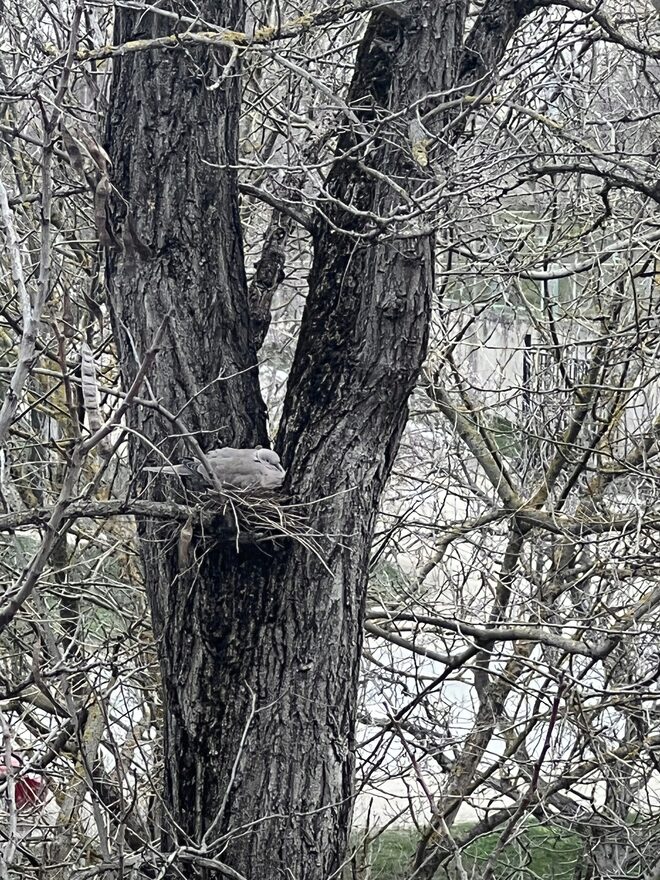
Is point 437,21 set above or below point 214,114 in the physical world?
above

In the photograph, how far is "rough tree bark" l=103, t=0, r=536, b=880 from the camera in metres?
3.74

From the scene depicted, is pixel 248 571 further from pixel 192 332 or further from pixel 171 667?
pixel 192 332

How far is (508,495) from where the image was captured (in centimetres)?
625

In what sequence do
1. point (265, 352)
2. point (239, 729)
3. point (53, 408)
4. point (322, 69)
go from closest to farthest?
point (239, 729) → point (322, 69) → point (53, 408) → point (265, 352)

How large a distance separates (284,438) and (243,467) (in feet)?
1.06

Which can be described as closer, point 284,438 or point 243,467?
point 243,467

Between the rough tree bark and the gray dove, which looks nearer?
the gray dove

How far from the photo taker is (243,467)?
11.9 ft

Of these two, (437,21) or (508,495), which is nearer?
(437,21)

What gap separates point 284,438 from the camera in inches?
154

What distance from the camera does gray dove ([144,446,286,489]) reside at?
357cm

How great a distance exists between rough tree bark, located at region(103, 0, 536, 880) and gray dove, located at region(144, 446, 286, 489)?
12cm

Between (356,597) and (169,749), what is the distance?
0.91 m

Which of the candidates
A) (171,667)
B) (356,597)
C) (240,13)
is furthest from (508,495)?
(240,13)
